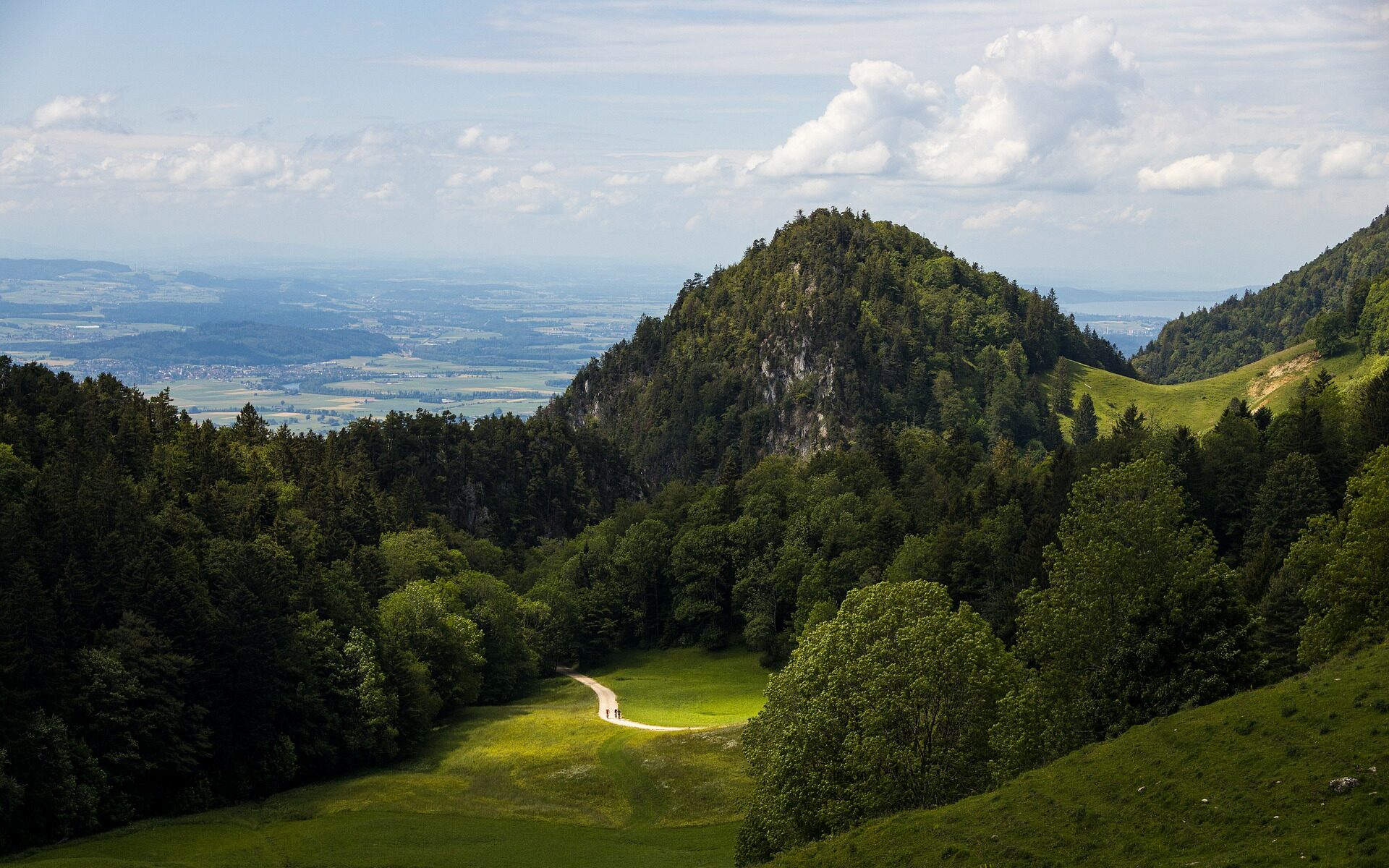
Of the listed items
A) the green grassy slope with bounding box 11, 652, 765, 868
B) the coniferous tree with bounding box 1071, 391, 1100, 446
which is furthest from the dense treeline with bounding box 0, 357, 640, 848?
the coniferous tree with bounding box 1071, 391, 1100, 446

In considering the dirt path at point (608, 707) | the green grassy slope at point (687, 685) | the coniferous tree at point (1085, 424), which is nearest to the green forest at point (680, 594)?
the green grassy slope at point (687, 685)

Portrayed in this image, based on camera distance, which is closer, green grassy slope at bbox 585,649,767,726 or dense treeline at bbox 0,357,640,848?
dense treeline at bbox 0,357,640,848

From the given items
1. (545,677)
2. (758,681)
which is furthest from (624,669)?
(758,681)

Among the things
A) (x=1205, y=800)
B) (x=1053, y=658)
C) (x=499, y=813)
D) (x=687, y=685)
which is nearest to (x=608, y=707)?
(x=687, y=685)

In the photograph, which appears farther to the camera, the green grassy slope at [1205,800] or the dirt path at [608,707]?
the dirt path at [608,707]

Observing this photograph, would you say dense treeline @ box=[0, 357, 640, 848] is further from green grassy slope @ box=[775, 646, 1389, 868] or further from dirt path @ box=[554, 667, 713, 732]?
green grassy slope @ box=[775, 646, 1389, 868]

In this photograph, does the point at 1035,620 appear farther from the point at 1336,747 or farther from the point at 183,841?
the point at 183,841

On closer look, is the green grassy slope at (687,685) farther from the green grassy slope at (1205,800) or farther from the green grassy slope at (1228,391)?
the green grassy slope at (1228,391)
